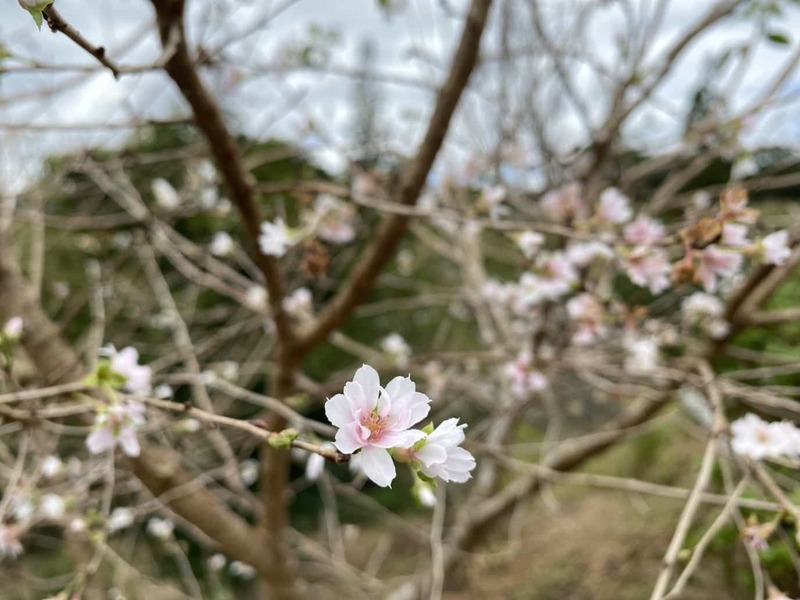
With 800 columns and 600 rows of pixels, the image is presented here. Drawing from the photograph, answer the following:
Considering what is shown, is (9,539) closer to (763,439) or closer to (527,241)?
(527,241)

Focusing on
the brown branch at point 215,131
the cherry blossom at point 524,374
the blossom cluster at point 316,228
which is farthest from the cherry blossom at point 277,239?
the cherry blossom at point 524,374

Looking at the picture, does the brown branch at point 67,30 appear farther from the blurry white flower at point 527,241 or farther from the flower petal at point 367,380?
the blurry white flower at point 527,241

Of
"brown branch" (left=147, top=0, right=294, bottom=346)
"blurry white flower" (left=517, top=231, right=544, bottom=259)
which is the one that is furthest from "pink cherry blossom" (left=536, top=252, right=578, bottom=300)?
"brown branch" (left=147, top=0, right=294, bottom=346)

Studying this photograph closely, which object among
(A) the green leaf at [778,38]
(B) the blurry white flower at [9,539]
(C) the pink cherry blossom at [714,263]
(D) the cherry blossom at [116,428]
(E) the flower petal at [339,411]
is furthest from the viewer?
(A) the green leaf at [778,38]

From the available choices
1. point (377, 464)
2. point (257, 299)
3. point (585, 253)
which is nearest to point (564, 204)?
point (585, 253)

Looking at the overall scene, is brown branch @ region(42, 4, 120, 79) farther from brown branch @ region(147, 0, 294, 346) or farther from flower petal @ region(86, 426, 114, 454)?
flower petal @ region(86, 426, 114, 454)

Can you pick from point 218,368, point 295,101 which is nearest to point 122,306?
point 218,368
